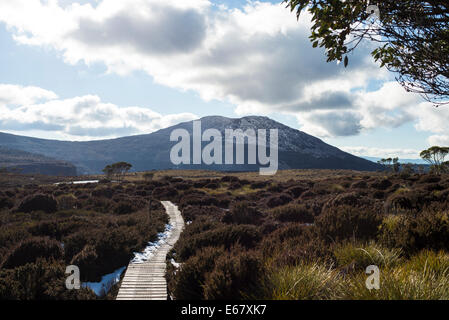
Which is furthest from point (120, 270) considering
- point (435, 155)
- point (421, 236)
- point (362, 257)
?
point (435, 155)

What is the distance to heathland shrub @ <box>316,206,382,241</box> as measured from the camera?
312 inches

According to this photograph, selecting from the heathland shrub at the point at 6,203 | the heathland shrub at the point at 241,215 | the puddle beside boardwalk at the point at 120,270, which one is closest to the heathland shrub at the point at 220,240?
the puddle beside boardwalk at the point at 120,270

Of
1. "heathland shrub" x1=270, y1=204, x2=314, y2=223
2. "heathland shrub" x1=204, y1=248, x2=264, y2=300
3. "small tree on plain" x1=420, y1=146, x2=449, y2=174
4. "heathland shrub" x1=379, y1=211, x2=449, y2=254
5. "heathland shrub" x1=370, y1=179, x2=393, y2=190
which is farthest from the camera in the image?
"small tree on plain" x1=420, y1=146, x2=449, y2=174

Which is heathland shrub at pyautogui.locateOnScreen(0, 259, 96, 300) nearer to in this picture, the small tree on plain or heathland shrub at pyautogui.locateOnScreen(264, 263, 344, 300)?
heathland shrub at pyautogui.locateOnScreen(264, 263, 344, 300)

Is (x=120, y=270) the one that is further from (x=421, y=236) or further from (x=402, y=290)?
(x=421, y=236)

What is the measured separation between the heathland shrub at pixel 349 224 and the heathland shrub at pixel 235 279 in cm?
363

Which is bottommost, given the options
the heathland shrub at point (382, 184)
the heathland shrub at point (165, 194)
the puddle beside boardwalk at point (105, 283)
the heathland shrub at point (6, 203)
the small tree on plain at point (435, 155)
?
the heathland shrub at point (165, 194)

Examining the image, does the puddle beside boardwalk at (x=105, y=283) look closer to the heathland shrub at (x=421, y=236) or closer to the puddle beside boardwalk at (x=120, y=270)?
the puddle beside boardwalk at (x=120, y=270)

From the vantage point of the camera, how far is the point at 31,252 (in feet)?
27.8

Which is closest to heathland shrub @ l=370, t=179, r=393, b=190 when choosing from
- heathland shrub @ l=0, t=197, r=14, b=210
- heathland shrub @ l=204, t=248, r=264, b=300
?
heathland shrub @ l=204, t=248, r=264, b=300

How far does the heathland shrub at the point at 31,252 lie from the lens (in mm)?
8086

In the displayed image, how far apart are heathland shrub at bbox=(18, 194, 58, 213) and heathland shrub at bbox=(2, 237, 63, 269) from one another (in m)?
11.5
